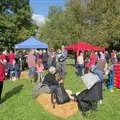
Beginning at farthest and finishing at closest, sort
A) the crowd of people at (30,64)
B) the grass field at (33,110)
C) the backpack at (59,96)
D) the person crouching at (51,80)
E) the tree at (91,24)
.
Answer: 1. the tree at (91,24)
2. the crowd of people at (30,64)
3. the person crouching at (51,80)
4. the backpack at (59,96)
5. the grass field at (33,110)

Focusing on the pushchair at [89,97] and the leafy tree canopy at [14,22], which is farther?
the leafy tree canopy at [14,22]

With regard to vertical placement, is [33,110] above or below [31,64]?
below

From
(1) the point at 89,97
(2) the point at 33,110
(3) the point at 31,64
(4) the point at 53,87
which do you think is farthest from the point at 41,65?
(1) the point at 89,97

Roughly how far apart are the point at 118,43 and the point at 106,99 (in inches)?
1359

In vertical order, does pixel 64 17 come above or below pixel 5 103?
above

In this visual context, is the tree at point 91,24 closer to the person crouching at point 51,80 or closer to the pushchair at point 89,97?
the person crouching at point 51,80

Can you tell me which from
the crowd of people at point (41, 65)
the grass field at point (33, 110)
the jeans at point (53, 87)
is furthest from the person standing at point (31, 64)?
the jeans at point (53, 87)

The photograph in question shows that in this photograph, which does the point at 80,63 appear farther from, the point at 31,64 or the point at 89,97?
the point at 89,97

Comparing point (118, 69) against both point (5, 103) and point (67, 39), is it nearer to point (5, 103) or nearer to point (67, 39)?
point (5, 103)

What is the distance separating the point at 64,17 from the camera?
56.5 m

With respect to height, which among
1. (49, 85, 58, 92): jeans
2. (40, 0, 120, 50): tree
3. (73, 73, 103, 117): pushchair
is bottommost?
(73, 73, 103, 117): pushchair

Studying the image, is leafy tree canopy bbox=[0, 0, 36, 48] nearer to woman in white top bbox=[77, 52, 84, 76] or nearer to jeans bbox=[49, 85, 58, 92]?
woman in white top bbox=[77, 52, 84, 76]

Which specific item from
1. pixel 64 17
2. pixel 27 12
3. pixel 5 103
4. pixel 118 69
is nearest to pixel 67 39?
pixel 64 17

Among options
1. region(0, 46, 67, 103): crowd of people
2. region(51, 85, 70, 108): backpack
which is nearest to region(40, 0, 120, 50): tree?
region(0, 46, 67, 103): crowd of people
